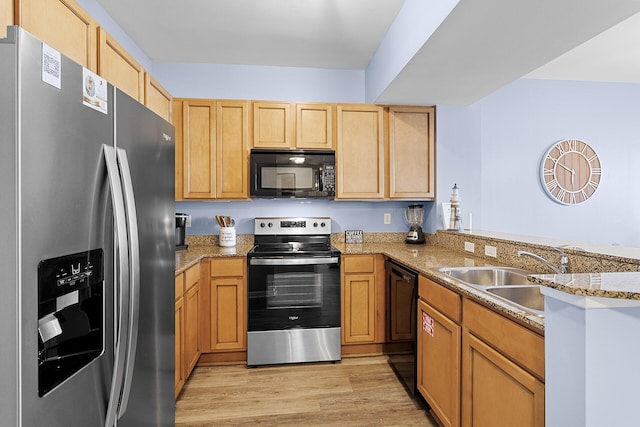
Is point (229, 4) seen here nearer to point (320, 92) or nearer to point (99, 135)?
point (320, 92)

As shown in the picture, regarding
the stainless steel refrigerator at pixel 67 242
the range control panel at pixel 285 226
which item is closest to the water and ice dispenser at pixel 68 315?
the stainless steel refrigerator at pixel 67 242

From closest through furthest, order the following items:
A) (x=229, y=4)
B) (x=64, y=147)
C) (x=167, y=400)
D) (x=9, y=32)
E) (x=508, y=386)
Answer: (x=9, y=32) → (x=64, y=147) → (x=508, y=386) → (x=167, y=400) → (x=229, y=4)

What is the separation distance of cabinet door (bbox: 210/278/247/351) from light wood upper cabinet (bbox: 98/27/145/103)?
149cm

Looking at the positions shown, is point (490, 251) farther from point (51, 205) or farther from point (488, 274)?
point (51, 205)

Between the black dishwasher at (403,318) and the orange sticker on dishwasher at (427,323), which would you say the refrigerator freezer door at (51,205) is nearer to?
the orange sticker on dishwasher at (427,323)

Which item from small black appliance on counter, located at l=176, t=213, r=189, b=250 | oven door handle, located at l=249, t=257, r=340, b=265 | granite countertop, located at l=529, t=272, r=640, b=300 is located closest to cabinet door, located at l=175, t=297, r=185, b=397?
oven door handle, located at l=249, t=257, r=340, b=265

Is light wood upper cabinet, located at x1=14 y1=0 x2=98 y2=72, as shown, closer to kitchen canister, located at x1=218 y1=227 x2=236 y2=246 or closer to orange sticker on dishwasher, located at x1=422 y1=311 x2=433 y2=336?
kitchen canister, located at x1=218 y1=227 x2=236 y2=246

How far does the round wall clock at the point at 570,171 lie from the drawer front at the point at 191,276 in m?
3.67

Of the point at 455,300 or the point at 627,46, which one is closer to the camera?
the point at 455,300

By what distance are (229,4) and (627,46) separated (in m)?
3.40

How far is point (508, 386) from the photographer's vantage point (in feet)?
4.27

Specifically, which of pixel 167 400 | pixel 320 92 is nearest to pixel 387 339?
pixel 167 400

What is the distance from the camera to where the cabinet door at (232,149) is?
307 centimetres

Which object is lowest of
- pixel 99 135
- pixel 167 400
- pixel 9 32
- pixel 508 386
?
pixel 167 400
